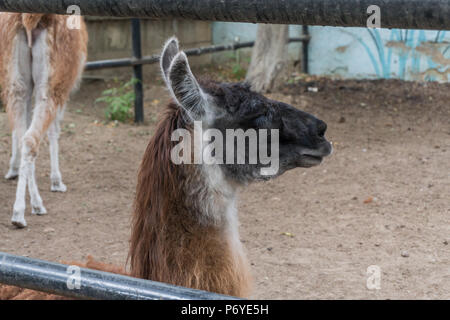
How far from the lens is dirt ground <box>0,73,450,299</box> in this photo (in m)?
3.68

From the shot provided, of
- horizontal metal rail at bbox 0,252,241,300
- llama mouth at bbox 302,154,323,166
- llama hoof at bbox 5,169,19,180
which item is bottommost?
horizontal metal rail at bbox 0,252,241,300

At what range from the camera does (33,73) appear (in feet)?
16.0

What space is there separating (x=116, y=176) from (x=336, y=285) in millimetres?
2928

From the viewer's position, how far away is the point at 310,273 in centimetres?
370

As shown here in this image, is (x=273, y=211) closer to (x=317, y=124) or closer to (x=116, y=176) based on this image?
(x=116, y=176)

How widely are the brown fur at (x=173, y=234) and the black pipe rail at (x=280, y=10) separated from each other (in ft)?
2.93

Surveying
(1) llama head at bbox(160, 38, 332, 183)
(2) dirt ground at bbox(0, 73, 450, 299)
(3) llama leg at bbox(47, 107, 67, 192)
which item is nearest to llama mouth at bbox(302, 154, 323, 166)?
(1) llama head at bbox(160, 38, 332, 183)

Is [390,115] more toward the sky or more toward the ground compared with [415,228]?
more toward the sky

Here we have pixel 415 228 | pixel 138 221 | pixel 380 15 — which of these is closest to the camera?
pixel 380 15

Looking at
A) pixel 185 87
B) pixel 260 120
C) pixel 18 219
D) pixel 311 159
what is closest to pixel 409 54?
pixel 18 219

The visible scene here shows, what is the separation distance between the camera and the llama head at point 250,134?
7.49ft

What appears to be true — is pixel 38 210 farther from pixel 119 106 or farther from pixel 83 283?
pixel 83 283

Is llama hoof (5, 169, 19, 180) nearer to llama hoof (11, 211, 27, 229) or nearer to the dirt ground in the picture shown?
the dirt ground

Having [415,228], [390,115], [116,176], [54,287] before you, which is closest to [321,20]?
[54,287]
